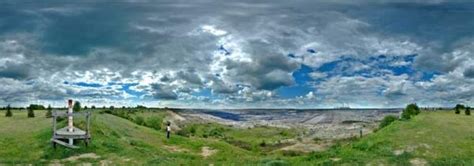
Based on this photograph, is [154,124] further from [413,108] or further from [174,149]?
[413,108]

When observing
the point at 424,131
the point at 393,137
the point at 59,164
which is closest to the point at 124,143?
the point at 59,164

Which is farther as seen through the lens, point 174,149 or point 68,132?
point 174,149

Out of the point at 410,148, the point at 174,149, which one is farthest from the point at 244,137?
the point at 410,148

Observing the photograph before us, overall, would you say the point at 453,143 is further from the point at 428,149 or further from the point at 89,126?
the point at 89,126

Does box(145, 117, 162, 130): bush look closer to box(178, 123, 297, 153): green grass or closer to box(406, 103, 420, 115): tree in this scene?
box(178, 123, 297, 153): green grass

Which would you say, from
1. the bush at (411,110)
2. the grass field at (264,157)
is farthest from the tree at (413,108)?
the grass field at (264,157)

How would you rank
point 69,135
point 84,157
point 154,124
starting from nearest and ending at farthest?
point 84,157 < point 69,135 < point 154,124

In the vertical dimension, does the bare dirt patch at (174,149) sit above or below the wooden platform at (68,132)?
below

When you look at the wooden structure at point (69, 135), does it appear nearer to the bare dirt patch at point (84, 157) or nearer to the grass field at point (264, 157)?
the grass field at point (264, 157)

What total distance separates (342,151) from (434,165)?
227 inches

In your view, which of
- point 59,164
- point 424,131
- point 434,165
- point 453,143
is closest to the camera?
point 434,165

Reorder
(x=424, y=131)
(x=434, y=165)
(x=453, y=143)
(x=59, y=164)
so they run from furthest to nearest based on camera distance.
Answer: (x=424, y=131), (x=453, y=143), (x=59, y=164), (x=434, y=165)

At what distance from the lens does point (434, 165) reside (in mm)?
31359

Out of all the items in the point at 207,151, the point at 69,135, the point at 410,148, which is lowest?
the point at 207,151
